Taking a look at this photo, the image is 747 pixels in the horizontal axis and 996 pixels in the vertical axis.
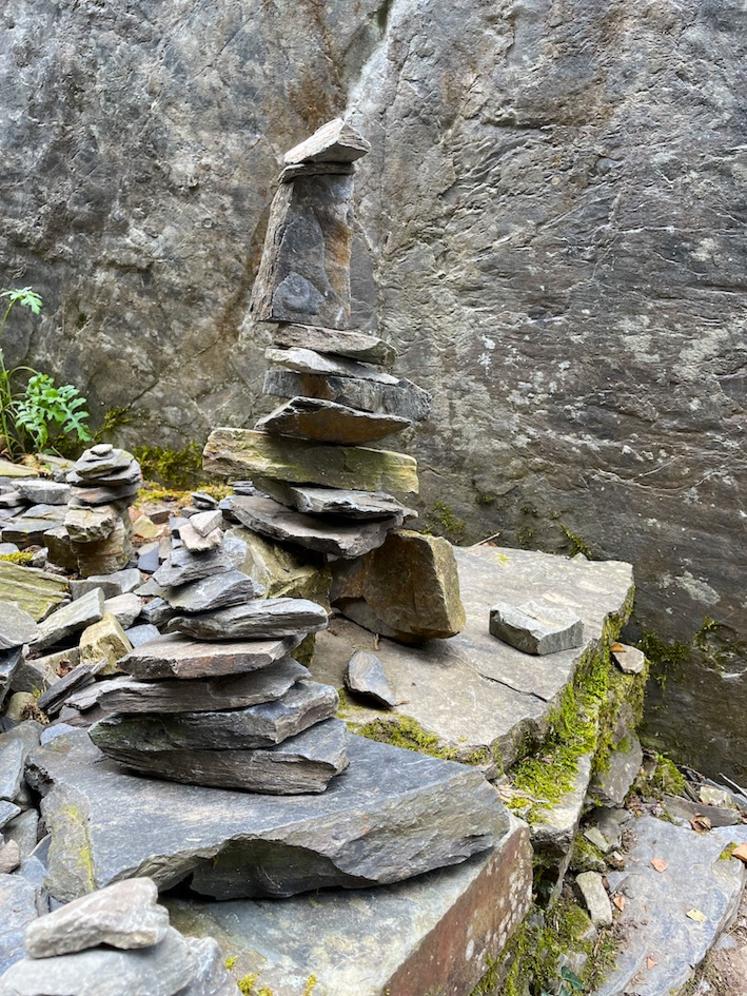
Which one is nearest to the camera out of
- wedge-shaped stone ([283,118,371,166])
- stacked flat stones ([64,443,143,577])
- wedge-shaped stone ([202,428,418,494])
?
wedge-shaped stone ([283,118,371,166])

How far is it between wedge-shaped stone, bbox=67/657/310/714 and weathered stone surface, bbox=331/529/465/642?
1.14m

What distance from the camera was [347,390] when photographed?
9.73ft

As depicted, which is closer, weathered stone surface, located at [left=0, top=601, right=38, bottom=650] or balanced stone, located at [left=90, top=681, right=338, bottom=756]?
balanced stone, located at [left=90, top=681, right=338, bottom=756]

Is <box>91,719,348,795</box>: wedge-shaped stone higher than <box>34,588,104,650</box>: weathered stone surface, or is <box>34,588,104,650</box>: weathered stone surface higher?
<box>91,719,348,795</box>: wedge-shaped stone

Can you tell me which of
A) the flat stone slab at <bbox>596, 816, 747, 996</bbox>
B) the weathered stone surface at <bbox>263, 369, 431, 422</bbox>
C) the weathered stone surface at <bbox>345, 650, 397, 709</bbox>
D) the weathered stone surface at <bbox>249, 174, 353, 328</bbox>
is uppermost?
the weathered stone surface at <bbox>249, 174, 353, 328</bbox>

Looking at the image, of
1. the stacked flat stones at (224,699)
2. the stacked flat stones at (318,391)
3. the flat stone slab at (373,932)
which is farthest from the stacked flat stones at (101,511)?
the flat stone slab at (373,932)

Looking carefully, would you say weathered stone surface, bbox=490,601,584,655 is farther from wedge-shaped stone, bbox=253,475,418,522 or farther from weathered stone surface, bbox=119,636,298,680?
weathered stone surface, bbox=119,636,298,680

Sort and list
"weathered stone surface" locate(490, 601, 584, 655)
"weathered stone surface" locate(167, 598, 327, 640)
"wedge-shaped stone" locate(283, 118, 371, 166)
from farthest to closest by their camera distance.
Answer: "weathered stone surface" locate(490, 601, 584, 655) → "wedge-shaped stone" locate(283, 118, 371, 166) → "weathered stone surface" locate(167, 598, 327, 640)

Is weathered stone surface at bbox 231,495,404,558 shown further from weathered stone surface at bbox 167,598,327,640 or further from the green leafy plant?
the green leafy plant

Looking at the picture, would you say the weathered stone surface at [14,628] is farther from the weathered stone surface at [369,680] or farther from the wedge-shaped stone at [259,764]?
the weathered stone surface at [369,680]

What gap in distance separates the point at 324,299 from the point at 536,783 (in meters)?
2.00

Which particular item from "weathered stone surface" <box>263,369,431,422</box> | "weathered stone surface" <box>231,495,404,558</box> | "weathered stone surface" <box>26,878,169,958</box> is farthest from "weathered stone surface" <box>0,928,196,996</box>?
"weathered stone surface" <box>263,369,431,422</box>

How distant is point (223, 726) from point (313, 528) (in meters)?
1.11

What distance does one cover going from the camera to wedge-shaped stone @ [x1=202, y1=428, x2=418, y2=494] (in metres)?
3.06
